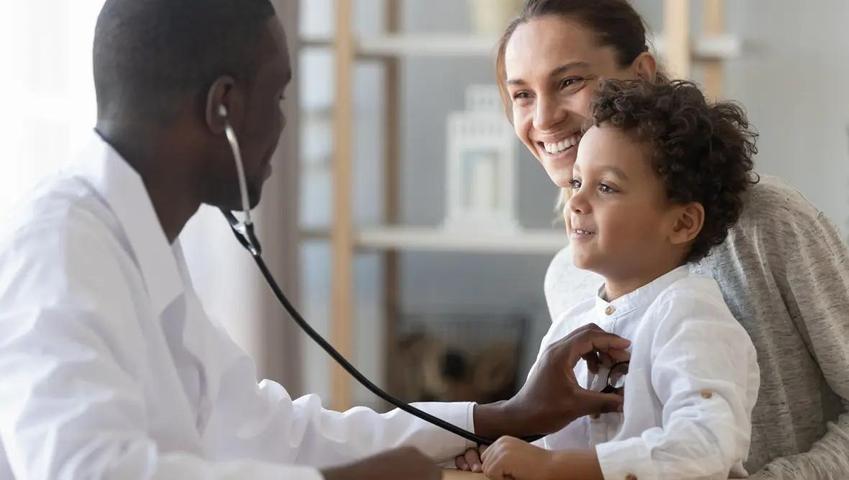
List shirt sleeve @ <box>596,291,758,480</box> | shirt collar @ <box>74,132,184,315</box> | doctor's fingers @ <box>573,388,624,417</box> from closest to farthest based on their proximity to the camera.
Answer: shirt collar @ <box>74,132,184,315</box>, shirt sleeve @ <box>596,291,758,480</box>, doctor's fingers @ <box>573,388,624,417</box>

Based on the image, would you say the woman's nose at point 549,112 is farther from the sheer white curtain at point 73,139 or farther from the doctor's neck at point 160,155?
the sheer white curtain at point 73,139

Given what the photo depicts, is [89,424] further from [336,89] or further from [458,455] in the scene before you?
[336,89]

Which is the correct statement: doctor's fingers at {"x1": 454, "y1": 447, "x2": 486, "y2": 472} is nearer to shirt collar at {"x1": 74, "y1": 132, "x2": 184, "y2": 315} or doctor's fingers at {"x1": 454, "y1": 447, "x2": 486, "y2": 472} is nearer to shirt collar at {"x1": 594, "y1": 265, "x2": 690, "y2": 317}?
shirt collar at {"x1": 594, "y1": 265, "x2": 690, "y2": 317}

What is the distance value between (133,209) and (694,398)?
54 centimetres

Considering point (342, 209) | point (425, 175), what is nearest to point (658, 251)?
point (342, 209)

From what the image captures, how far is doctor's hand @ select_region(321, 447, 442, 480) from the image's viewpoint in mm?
974

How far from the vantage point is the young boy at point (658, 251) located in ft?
4.02

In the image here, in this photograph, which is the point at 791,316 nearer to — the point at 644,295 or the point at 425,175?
the point at 644,295

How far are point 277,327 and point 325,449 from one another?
1779mm

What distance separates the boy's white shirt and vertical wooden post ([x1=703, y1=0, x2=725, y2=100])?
1.92m

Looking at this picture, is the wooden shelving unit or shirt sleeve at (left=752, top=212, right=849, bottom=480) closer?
shirt sleeve at (left=752, top=212, right=849, bottom=480)

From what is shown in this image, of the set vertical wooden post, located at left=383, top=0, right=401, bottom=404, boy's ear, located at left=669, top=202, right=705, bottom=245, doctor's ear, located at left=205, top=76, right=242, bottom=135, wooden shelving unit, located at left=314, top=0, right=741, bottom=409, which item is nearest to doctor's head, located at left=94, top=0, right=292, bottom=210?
doctor's ear, located at left=205, top=76, right=242, bottom=135

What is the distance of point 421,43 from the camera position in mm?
3199

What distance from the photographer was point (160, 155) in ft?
3.55
